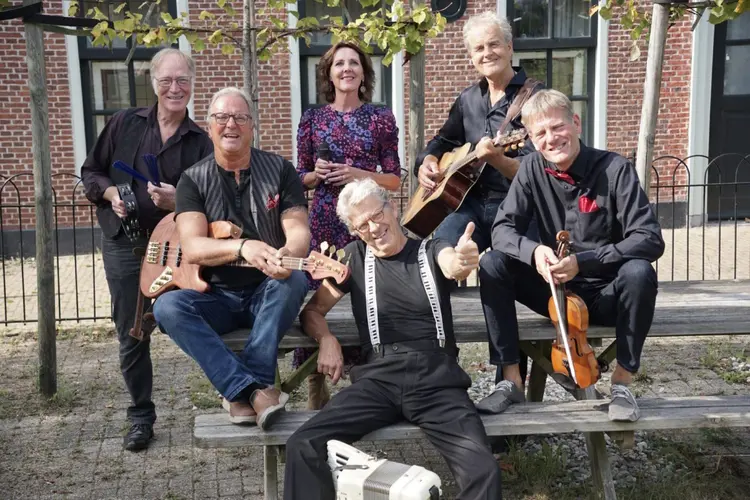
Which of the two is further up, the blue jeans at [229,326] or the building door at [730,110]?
the building door at [730,110]

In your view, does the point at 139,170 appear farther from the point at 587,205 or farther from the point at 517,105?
the point at 587,205

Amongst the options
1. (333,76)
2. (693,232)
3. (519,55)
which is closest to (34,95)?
(333,76)

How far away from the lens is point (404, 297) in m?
3.54

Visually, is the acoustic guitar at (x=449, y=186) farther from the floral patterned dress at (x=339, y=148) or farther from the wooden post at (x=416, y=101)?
the wooden post at (x=416, y=101)

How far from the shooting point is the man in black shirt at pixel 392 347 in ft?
10.6

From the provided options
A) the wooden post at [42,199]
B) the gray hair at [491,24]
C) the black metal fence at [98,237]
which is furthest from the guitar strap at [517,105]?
the black metal fence at [98,237]

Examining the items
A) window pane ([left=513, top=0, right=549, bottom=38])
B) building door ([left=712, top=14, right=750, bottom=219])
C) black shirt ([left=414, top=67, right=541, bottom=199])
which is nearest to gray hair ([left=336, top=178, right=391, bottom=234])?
black shirt ([left=414, top=67, right=541, bottom=199])

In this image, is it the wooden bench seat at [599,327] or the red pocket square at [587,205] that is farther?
the wooden bench seat at [599,327]

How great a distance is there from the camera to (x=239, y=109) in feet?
12.4

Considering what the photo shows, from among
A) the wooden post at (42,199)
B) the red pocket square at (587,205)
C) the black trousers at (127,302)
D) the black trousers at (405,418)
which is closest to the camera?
the black trousers at (405,418)

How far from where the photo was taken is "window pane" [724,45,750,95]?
1162 cm

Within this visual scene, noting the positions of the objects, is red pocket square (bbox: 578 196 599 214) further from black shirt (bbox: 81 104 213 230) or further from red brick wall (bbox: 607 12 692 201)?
red brick wall (bbox: 607 12 692 201)

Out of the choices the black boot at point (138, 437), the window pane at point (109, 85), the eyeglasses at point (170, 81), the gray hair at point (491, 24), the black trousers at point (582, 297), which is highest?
the window pane at point (109, 85)

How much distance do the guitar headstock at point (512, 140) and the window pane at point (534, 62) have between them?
7.91 m
